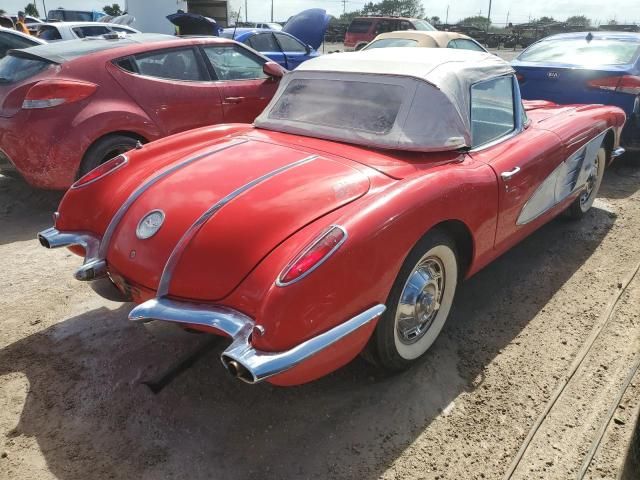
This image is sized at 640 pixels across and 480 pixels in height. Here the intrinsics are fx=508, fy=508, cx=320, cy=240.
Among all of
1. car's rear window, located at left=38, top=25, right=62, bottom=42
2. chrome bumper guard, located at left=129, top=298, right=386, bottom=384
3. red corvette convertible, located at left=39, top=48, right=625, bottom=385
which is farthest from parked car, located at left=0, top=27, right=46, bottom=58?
chrome bumper guard, located at left=129, top=298, right=386, bottom=384

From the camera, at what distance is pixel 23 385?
2.41 m

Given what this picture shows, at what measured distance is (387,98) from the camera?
2.83 m

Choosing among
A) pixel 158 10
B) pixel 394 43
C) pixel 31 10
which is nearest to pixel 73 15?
pixel 158 10

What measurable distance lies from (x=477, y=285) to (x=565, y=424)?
1253 millimetres

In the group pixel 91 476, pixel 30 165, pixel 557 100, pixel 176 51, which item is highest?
pixel 176 51

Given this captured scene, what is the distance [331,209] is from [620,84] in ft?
15.1

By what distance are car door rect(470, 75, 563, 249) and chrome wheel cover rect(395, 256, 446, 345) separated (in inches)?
21.4

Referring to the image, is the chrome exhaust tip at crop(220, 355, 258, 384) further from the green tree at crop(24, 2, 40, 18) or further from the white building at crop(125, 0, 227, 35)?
the green tree at crop(24, 2, 40, 18)

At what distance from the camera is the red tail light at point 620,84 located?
5.23m

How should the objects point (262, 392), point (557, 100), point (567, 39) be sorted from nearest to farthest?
point (262, 392) < point (557, 100) < point (567, 39)

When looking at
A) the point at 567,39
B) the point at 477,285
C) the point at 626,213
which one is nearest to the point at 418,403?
the point at 477,285

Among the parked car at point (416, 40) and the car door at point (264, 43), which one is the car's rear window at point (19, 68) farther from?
the parked car at point (416, 40)

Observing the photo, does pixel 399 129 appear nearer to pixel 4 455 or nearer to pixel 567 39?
pixel 4 455

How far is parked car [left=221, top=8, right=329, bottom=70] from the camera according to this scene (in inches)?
355
